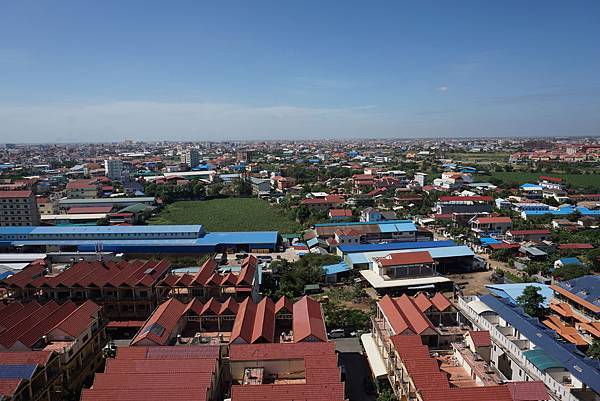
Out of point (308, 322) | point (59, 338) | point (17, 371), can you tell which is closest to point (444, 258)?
point (308, 322)

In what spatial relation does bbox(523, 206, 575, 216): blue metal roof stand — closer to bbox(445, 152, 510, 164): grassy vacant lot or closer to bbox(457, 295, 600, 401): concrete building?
bbox(457, 295, 600, 401): concrete building

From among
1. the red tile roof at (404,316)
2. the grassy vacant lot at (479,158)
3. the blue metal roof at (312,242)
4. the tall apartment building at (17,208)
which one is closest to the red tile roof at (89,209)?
the tall apartment building at (17,208)

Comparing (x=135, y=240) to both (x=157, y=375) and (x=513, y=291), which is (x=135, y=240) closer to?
(x=157, y=375)

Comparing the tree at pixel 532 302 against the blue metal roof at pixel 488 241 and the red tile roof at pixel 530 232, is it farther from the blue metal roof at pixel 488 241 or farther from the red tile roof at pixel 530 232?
the red tile roof at pixel 530 232

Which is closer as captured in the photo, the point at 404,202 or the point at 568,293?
the point at 568,293

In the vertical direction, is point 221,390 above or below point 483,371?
below

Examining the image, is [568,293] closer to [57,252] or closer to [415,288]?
[415,288]

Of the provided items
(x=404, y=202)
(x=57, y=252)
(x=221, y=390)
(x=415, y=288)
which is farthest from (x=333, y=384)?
(x=404, y=202)
